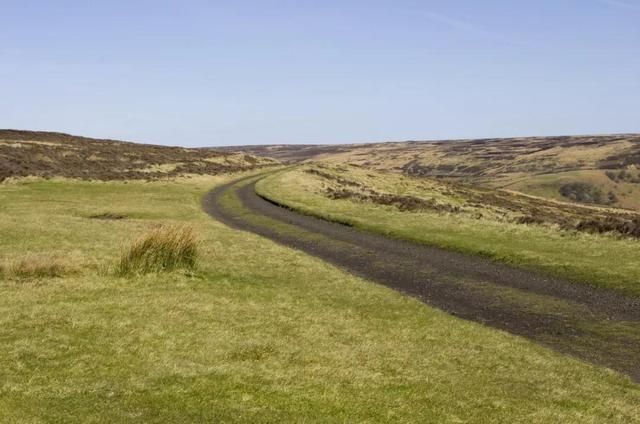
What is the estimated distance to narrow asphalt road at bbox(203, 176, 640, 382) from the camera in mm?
14586

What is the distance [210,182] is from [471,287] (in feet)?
191

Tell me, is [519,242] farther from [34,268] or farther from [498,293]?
[34,268]

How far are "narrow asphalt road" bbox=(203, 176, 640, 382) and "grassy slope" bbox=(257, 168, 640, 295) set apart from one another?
1.02m

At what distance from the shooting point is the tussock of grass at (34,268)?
17.7 metres

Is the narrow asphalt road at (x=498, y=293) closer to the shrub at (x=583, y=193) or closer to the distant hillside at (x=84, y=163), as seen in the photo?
the distant hillside at (x=84, y=163)

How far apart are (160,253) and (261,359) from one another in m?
9.03

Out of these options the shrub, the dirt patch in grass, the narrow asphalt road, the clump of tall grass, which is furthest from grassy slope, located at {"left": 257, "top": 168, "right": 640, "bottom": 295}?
the shrub

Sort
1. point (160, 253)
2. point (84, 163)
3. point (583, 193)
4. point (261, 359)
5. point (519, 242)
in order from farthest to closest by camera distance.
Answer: point (583, 193) < point (84, 163) < point (519, 242) < point (160, 253) < point (261, 359)

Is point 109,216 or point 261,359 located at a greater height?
point 109,216

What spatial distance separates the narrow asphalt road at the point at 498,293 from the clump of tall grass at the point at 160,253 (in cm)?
681

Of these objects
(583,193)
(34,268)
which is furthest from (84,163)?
(583,193)

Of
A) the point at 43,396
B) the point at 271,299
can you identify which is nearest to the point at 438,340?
the point at 271,299

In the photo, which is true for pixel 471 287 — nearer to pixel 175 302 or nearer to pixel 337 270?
pixel 337 270

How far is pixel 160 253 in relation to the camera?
1958 centimetres
